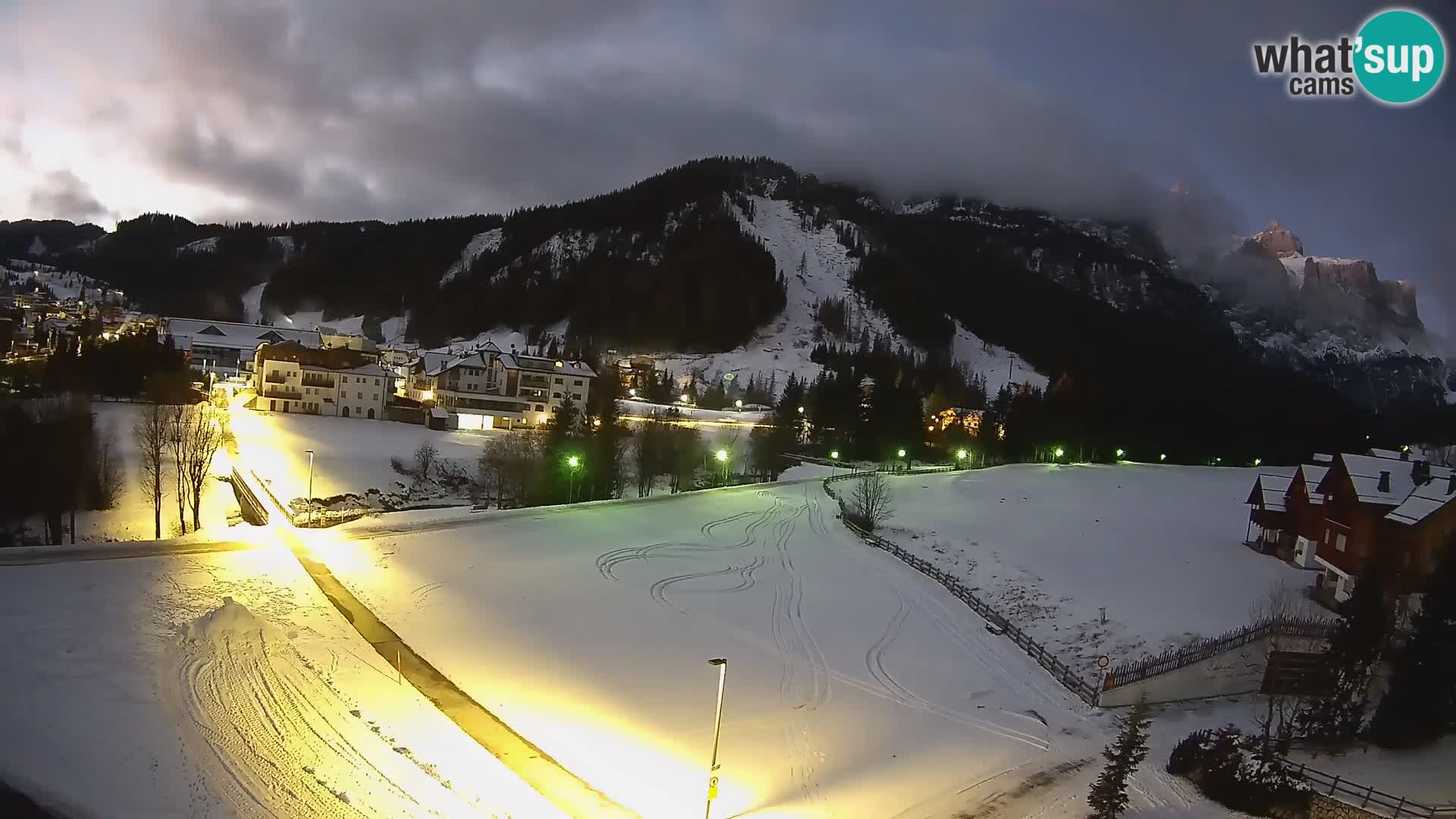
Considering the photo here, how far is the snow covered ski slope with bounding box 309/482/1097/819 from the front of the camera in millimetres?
17719

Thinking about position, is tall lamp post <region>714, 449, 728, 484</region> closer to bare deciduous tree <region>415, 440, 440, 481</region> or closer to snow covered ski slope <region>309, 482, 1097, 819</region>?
bare deciduous tree <region>415, 440, 440, 481</region>

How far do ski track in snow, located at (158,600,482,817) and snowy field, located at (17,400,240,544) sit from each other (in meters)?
16.3

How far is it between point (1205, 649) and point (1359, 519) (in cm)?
1124

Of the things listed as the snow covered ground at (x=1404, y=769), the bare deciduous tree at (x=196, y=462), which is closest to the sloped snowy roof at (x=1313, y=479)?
the snow covered ground at (x=1404, y=769)

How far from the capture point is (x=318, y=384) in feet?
238

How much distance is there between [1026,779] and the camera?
17.8 m

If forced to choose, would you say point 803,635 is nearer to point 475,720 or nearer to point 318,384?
point 475,720

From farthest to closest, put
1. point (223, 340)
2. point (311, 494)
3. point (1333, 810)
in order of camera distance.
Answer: point (223, 340) → point (311, 494) → point (1333, 810)

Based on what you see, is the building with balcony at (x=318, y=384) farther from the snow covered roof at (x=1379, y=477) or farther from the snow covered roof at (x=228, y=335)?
the snow covered roof at (x=1379, y=477)

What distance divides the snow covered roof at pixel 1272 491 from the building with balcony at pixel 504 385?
198 ft

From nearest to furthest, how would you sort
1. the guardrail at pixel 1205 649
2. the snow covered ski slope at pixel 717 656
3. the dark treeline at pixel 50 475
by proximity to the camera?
the snow covered ski slope at pixel 717 656 → the guardrail at pixel 1205 649 → the dark treeline at pixel 50 475

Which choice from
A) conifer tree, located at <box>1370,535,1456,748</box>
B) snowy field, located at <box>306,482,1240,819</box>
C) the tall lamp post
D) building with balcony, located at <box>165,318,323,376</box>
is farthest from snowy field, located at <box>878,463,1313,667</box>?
building with balcony, located at <box>165,318,323,376</box>

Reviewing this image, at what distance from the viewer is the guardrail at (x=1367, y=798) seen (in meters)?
15.6

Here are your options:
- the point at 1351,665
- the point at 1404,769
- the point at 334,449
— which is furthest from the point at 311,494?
the point at 1404,769
